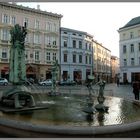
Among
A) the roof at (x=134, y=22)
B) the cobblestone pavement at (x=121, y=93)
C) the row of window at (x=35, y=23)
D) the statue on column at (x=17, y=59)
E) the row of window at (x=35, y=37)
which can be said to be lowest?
the cobblestone pavement at (x=121, y=93)

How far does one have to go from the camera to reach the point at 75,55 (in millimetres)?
64312

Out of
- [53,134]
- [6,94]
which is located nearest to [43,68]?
[6,94]

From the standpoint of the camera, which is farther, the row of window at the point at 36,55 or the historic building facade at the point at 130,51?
the historic building facade at the point at 130,51

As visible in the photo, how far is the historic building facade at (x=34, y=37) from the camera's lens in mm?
50812

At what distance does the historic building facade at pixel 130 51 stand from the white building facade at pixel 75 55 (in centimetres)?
916

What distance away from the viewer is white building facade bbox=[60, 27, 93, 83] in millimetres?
60844

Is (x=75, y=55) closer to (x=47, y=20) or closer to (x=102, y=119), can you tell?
(x=47, y=20)

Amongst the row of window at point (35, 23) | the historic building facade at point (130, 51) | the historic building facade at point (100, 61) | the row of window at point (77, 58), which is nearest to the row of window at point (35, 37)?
the row of window at point (35, 23)

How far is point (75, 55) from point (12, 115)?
54.1 metres

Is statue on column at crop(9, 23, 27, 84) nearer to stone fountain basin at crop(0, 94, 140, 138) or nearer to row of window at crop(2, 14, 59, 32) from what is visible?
stone fountain basin at crop(0, 94, 140, 138)

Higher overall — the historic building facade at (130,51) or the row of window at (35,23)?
the row of window at (35,23)

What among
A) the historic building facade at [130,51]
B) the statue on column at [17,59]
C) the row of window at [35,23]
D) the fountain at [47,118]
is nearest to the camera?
the fountain at [47,118]

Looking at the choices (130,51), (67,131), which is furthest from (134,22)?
(67,131)

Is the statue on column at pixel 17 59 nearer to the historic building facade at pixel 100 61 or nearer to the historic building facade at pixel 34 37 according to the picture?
the historic building facade at pixel 34 37
